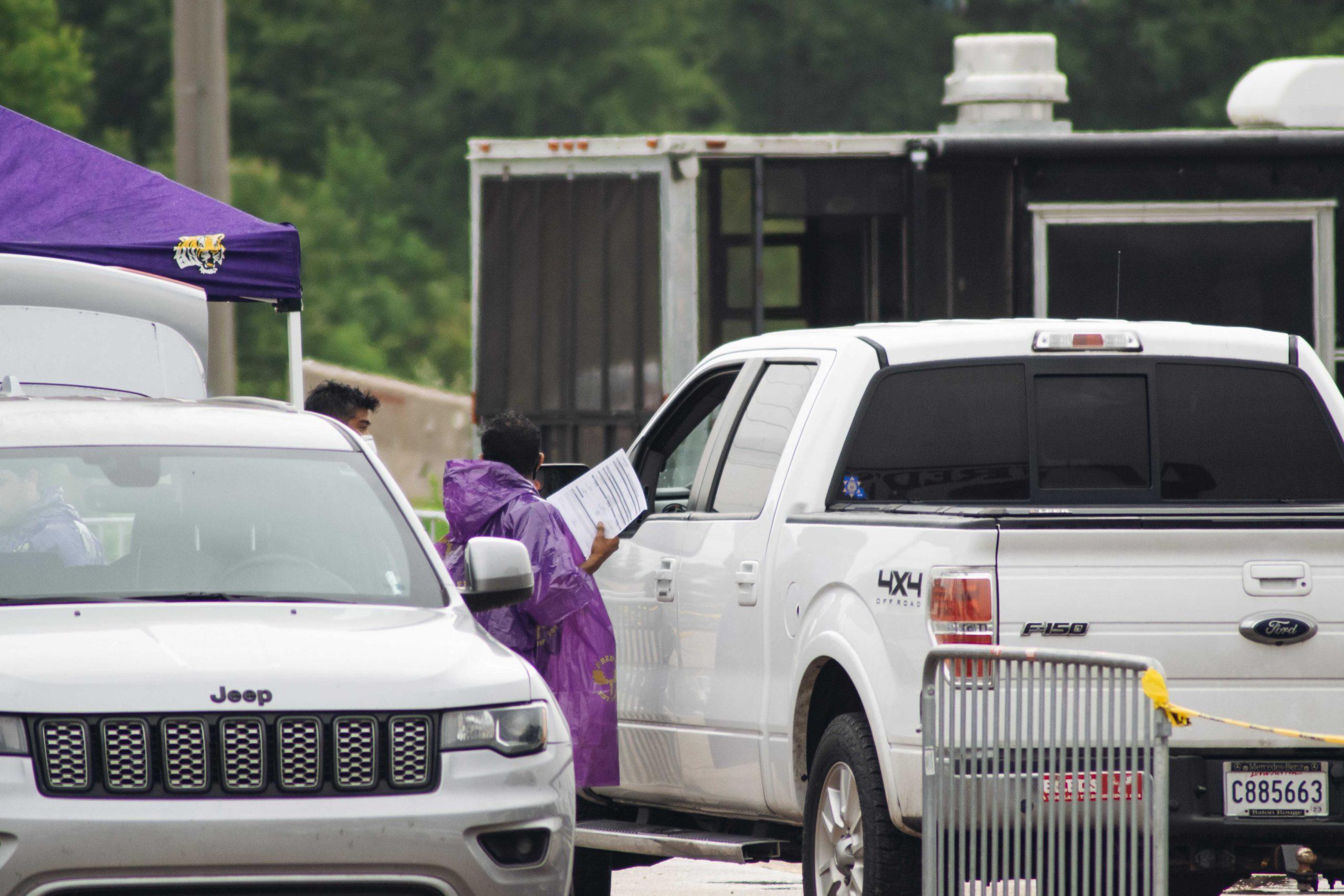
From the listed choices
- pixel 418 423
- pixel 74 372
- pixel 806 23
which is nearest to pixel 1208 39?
pixel 806 23

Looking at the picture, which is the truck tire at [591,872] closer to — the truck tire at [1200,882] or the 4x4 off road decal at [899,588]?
the truck tire at [1200,882]

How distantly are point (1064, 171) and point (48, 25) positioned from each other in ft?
97.4

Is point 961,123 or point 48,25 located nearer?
point 961,123

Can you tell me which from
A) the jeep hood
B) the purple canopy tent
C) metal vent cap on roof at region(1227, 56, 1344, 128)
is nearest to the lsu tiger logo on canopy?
the purple canopy tent

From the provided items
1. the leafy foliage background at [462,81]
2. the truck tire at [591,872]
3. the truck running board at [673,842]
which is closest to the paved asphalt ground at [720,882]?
the truck tire at [591,872]

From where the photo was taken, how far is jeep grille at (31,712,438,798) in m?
5.60

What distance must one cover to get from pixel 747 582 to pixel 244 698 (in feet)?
7.27

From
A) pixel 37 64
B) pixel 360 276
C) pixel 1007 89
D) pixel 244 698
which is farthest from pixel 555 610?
pixel 360 276

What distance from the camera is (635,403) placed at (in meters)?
13.5

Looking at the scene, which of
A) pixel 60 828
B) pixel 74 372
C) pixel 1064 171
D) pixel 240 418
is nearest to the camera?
pixel 60 828

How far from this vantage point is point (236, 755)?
5.71 m

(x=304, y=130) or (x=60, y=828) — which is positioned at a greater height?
(x=304, y=130)

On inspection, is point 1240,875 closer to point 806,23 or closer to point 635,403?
point 635,403

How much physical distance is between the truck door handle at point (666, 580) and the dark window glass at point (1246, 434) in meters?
1.69
